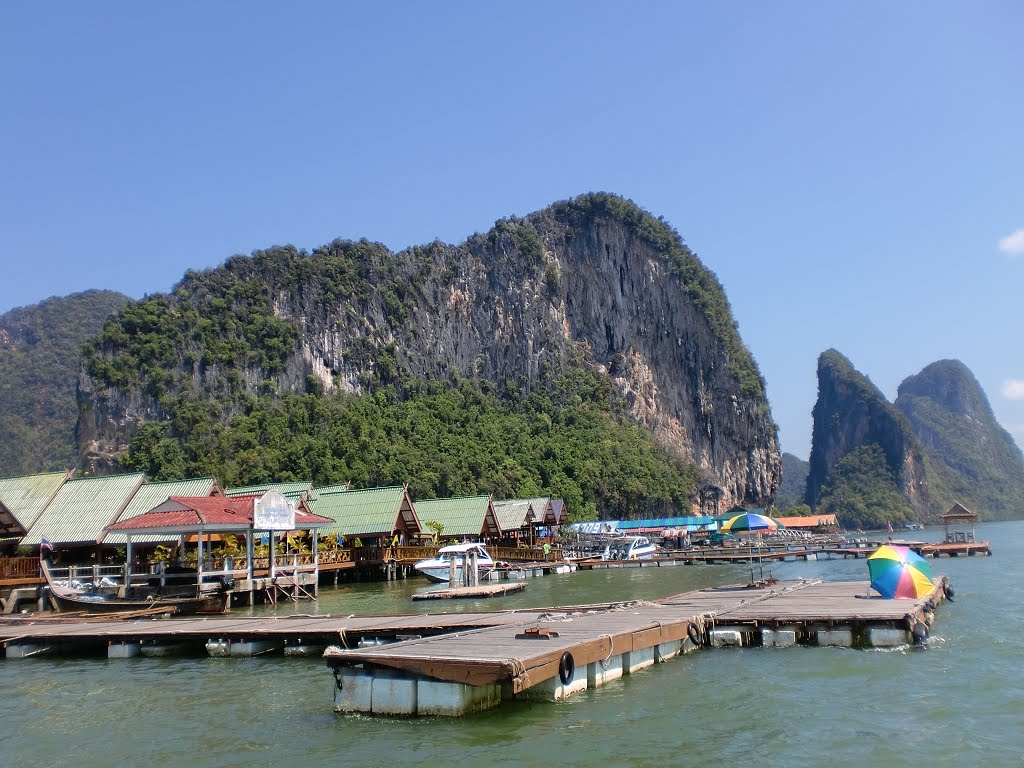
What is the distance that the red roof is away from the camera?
31281mm

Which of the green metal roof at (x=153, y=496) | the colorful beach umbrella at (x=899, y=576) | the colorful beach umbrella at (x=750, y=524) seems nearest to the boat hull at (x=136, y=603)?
the green metal roof at (x=153, y=496)

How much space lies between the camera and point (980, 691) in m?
14.4

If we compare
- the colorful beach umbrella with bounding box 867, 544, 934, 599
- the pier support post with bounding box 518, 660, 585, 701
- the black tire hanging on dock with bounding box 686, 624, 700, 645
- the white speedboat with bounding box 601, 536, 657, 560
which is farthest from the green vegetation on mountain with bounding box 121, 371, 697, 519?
the pier support post with bounding box 518, 660, 585, 701

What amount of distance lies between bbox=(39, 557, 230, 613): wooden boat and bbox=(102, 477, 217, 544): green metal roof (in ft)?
20.1

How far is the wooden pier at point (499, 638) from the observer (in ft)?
42.4

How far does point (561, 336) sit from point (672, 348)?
23.7 m

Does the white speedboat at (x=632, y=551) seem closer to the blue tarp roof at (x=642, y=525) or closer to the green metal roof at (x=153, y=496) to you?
the green metal roof at (x=153, y=496)

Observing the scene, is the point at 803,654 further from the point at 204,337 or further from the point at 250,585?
the point at 204,337

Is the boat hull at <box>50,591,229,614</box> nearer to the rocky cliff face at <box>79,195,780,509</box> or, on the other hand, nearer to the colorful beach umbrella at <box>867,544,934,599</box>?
the colorful beach umbrella at <box>867,544,934,599</box>

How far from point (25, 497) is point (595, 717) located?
3716 centimetres

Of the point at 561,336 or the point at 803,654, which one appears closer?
the point at 803,654

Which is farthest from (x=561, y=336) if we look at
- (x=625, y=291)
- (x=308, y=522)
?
(x=308, y=522)

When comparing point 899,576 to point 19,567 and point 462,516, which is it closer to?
point 19,567

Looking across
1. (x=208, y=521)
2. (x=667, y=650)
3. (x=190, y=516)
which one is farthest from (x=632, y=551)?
(x=667, y=650)
